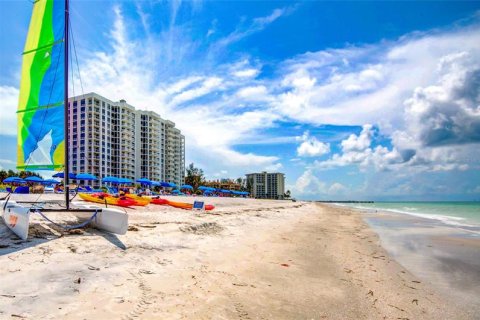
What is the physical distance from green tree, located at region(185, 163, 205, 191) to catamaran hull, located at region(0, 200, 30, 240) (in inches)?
3748

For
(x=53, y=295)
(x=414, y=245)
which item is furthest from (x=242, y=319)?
(x=414, y=245)

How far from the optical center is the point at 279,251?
8.70 metres

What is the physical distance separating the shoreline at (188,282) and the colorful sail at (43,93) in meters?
2.74

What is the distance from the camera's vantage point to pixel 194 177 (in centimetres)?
11094

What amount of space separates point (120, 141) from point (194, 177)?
3044 cm

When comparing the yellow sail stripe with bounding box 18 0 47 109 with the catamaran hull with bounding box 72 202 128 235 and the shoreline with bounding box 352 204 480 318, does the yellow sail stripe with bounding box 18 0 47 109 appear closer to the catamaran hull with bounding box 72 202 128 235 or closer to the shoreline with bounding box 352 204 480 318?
the catamaran hull with bounding box 72 202 128 235

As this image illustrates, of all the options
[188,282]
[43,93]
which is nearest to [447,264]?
[188,282]

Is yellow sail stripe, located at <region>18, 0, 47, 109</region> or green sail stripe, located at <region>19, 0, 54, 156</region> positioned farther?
yellow sail stripe, located at <region>18, 0, 47, 109</region>

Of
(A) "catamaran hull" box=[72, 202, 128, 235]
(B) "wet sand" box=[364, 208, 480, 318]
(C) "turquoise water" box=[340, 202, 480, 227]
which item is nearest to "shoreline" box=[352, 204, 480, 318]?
(B) "wet sand" box=[364, 208, 480, 318]

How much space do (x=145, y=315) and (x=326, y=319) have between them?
8.53 ft

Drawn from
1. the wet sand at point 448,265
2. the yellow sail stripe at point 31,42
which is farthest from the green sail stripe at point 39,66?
the wet sand at point 448,265

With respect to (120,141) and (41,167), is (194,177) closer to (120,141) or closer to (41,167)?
(120,141)

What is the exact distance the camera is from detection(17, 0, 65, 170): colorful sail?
364 inches

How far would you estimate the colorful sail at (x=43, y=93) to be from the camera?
9258 mm
